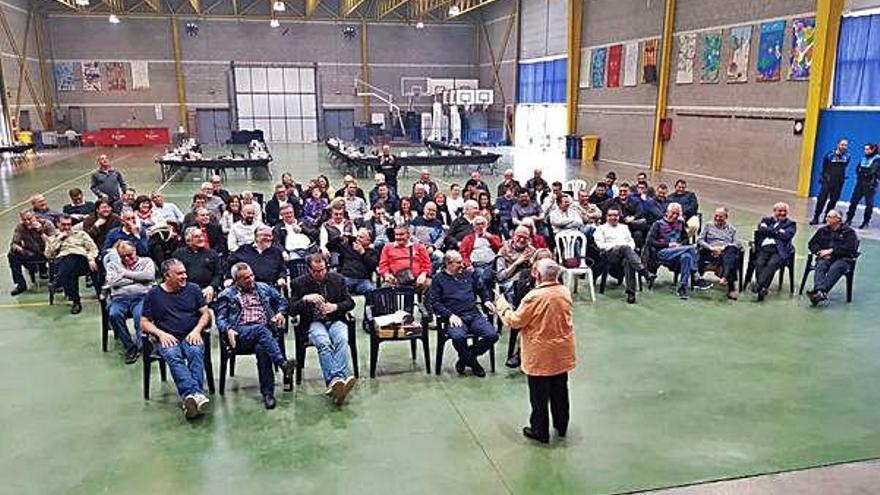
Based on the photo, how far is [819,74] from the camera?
1433cm

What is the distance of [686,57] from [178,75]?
24.3 meters

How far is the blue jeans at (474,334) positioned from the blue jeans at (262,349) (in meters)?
1.46

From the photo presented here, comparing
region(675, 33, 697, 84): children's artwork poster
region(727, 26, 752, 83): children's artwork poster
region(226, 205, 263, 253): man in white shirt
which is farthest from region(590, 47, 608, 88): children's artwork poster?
region(226, 205, 263, 253): man in white shirt

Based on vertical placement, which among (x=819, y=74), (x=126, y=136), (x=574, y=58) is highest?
(x=574, y=58)

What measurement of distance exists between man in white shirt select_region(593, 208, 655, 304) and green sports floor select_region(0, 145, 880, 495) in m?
0.74

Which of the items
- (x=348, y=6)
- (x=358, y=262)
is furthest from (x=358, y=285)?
(x=348, y=6)

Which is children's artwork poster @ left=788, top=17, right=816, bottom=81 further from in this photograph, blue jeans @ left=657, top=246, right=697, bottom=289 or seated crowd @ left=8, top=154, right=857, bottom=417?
blue jeans @ left=657, top=246, right=697, bottom=289

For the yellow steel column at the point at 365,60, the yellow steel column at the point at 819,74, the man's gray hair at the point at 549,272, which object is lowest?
the man's gray hair at the point at 549,272

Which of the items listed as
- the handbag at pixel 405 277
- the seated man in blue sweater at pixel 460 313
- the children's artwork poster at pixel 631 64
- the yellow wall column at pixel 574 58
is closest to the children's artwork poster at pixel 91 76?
the yellow wall column at pixel 574 58

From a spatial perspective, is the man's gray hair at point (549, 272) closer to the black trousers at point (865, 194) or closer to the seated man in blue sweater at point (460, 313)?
the seated man in blue sweater at point (460, 313)

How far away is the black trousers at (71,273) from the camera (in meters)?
7.43

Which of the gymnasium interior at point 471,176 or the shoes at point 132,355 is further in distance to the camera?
the shoes at point 132,355

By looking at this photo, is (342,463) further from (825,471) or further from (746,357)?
(746,357)

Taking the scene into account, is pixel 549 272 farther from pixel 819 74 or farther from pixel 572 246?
pixel 819 74
